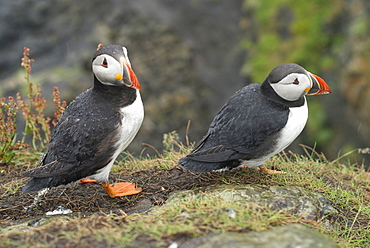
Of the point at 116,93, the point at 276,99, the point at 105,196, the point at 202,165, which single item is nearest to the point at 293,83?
the point at 276,99

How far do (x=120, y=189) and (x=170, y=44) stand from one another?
8.16 m

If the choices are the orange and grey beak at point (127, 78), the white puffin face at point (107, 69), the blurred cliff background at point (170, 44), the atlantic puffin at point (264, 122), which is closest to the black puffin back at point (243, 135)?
the atlantic puffin at point (264, 122)

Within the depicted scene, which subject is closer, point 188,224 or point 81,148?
point 188,224

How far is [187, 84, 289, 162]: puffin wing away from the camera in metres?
3.76

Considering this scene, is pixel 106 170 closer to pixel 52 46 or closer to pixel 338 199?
pixel 338 199

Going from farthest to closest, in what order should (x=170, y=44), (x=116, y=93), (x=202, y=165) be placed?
(x=170, y=44)
(x=202, y=165)
(x=116, y=93)

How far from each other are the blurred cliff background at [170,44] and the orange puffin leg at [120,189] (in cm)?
575

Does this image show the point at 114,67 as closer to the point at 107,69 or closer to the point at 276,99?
the point at 107,69

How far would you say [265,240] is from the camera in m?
2.66

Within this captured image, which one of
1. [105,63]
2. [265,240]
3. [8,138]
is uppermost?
[105,63]

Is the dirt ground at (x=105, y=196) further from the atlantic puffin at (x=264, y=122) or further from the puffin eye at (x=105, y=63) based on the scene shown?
the puffin eye at (x=105, y=63)

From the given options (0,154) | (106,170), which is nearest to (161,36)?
(0,154)

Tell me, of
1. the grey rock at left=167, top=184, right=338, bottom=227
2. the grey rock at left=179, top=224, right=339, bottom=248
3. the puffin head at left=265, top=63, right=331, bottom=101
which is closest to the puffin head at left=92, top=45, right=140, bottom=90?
the grey rock at left=167, top=184, right=338, bottom=227

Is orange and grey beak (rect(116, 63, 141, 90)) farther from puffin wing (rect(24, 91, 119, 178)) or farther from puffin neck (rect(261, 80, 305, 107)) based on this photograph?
puffin neck (rect(261, 80, 305, 107))
